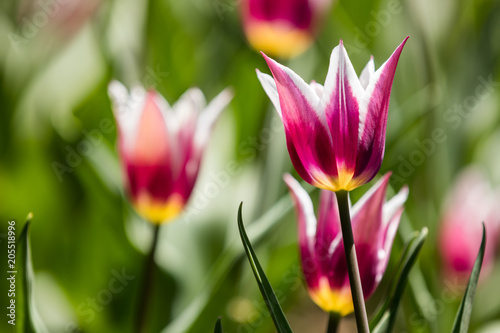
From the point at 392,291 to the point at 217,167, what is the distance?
64 centimetres

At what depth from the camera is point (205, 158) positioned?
3.55 ft

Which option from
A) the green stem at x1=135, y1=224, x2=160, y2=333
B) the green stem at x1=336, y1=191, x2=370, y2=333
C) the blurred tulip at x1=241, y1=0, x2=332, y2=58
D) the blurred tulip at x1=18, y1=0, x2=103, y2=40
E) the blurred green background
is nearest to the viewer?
the green stem at x1=336, y1=191, x2=370, y2=333

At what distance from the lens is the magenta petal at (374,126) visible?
0.37 m

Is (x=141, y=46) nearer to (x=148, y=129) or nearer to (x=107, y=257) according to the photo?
(x=107, y=257)

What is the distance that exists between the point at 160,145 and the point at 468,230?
0.43 meters

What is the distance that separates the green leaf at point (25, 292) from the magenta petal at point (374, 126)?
0.26 meters

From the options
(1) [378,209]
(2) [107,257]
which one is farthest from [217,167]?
(1) [378,209]

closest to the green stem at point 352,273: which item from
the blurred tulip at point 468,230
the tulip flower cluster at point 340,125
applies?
the tulip flower cluster at point 340,125

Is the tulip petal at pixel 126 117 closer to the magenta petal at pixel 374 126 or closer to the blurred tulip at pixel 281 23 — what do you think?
the magenta petal at pixel 374 126

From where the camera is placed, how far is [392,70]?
0.36 m

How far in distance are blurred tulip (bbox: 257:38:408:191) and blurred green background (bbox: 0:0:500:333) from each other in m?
0.29

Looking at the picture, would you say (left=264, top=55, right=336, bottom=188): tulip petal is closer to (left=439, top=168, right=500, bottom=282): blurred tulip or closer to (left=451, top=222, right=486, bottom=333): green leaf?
(left=451, top=222, right=486, bottom=333): green leaf

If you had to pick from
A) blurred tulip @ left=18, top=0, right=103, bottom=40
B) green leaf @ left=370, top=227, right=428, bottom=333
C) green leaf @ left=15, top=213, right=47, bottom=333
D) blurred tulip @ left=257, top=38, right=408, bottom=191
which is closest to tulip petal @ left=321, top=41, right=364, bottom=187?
blurred tulip @ left=257, top=38, right=408, bottom=191

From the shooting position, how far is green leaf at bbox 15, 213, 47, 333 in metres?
0.46
